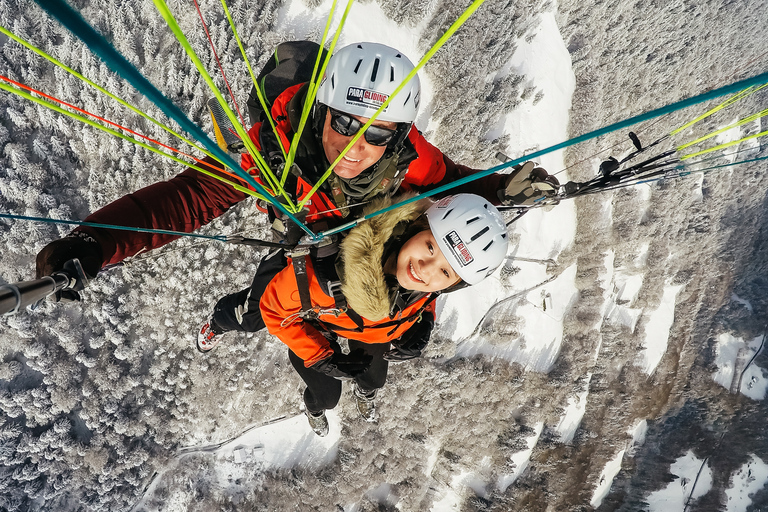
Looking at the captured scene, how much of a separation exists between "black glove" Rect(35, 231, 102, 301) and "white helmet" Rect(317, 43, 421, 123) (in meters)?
1.86

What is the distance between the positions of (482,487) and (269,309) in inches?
286

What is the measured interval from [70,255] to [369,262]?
6.10 ft

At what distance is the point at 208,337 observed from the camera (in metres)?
5.35

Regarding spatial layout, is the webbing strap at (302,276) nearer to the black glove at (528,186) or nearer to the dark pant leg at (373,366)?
the dark pant leg at (373,366)

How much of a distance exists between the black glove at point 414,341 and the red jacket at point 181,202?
142 cm

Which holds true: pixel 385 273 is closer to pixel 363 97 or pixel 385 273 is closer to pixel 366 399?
pixel 363 97

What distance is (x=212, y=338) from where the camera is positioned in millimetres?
5375

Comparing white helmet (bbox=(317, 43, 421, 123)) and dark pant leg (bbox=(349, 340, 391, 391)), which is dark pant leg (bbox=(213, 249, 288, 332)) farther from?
white helmet (bbox=(317, 43, 421, 123))

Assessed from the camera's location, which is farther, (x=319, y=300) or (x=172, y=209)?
(x=319, y=300)

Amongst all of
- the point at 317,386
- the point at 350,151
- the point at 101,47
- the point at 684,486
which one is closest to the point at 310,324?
the point at 317,386

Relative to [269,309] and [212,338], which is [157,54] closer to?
[212,338]

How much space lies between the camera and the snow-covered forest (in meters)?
5.76

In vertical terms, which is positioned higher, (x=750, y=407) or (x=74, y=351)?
(x=74, y=351)

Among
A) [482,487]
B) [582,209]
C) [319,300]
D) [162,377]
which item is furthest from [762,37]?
[162,377]
